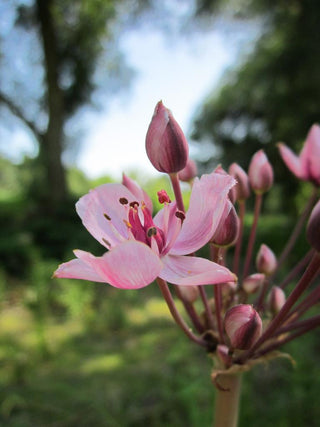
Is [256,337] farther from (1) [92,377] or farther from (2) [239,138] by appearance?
(2) [239,138]

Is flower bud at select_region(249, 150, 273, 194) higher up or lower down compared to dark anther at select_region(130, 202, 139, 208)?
lower down

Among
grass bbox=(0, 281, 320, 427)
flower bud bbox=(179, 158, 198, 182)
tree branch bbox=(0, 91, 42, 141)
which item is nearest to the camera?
flower bud bbox=(179, 158, 198, 182)

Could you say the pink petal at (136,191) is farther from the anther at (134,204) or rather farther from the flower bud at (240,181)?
the flower bud at (240,181)

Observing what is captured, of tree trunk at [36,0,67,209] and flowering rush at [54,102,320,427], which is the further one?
tree trunk at [36,0,67,209]

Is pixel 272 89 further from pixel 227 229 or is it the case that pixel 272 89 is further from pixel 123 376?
pixel 227 229

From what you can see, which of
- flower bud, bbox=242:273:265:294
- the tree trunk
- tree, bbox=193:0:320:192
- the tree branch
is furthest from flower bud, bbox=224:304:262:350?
the tree branch

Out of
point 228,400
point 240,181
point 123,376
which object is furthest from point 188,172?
point 123,376

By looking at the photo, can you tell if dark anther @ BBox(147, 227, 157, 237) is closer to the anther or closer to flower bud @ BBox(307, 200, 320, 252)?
the anther
